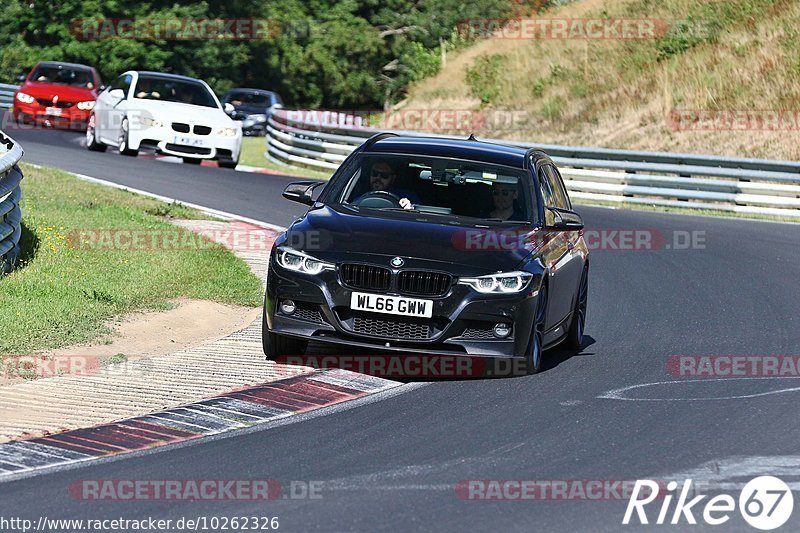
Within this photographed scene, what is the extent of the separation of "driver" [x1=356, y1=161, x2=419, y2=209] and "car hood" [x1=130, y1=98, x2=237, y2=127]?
15409mm

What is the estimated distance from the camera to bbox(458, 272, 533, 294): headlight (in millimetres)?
9578

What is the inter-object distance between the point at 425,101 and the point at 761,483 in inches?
1665

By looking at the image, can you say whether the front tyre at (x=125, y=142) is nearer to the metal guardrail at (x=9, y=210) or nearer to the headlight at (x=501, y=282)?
the metal guardrail at (x=9, y=210)

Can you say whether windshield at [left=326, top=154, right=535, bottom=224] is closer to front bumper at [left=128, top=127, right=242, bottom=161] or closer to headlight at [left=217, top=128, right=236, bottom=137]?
front bumper at [left=128, top=127, right=242, bottom=161]

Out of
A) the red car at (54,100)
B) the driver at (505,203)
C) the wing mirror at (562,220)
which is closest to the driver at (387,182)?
the driver at (505,203)

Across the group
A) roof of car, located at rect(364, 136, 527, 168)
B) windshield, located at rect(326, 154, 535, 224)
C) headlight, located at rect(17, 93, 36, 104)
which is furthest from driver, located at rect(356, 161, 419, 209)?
headlight, located at rect(17, 93, 36, 104)

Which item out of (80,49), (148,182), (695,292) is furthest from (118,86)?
(80,49)

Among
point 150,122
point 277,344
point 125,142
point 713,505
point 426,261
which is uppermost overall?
point 426,261

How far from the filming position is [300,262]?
9.79 m

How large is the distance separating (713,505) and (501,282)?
3.25 metres

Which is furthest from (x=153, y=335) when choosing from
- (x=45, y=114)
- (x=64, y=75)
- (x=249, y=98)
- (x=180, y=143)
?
(x=249, y=98)

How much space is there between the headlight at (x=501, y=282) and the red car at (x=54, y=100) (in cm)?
2429

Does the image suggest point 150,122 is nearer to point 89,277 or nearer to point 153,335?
point 89,277

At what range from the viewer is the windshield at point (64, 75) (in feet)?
109
